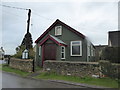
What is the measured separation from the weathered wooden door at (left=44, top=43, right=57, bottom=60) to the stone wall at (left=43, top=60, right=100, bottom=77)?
9.97 ft

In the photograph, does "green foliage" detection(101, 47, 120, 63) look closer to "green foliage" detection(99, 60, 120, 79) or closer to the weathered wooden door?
"green foliage" detection(99, 60, 120, 79)

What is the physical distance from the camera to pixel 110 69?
9.47 meters

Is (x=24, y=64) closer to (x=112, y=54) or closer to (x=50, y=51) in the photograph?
(x=50, y=51)

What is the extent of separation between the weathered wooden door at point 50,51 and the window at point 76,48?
7.61 feet

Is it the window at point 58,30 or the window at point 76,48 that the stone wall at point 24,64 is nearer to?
the window at point 76,48

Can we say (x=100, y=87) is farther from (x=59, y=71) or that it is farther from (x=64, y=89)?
(x=59, y=71)

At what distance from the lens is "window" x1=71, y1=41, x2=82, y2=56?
16.4 metres

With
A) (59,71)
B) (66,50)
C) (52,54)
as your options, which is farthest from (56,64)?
(66,50)

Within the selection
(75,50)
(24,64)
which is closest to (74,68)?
(75,50)

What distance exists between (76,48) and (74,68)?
572cm

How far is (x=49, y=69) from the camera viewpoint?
1278cm

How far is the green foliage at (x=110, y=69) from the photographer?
920cm

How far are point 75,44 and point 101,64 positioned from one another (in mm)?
7166

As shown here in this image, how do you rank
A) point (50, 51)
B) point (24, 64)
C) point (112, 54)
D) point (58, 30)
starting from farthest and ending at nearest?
point (58, 30) → point (50, 51) → point (24, 64) → point (112, 54)
